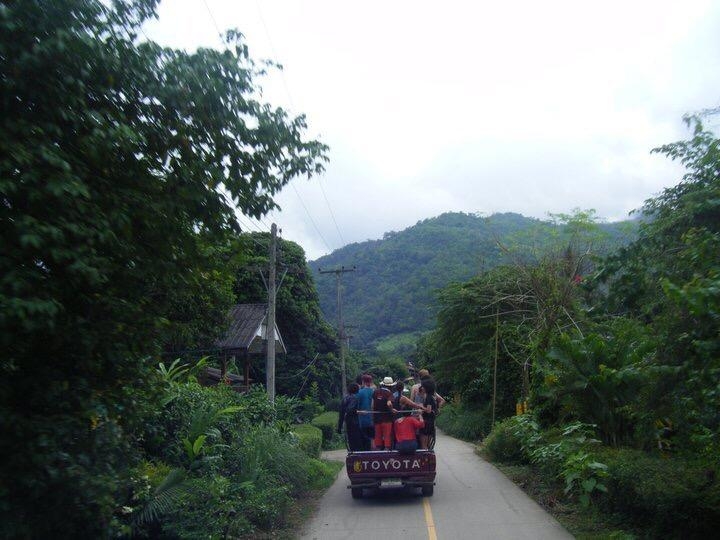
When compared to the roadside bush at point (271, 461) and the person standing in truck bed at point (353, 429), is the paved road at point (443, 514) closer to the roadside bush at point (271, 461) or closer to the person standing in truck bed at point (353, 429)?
the roadside bush at point (271, 461)

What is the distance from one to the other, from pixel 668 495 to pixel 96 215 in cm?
692

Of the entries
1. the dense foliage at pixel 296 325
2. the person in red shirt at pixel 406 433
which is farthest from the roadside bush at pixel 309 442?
the dense foliage at pixel 296 325

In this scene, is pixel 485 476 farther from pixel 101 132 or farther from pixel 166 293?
pixel 101 132

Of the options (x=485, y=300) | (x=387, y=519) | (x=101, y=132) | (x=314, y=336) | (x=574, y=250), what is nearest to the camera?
(x=101, y=132)

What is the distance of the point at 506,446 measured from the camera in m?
16.7

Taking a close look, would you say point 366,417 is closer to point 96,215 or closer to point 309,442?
point 309,442

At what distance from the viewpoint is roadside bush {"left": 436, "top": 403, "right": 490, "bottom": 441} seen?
2586 cm

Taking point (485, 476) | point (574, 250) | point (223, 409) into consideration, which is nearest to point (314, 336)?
point (574, 250)

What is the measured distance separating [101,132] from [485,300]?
19570 mm

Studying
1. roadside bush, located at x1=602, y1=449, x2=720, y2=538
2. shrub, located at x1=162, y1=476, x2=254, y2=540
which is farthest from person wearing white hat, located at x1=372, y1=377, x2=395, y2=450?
roadside bush, located at x1=602, y1=449, x2=720, y2=538

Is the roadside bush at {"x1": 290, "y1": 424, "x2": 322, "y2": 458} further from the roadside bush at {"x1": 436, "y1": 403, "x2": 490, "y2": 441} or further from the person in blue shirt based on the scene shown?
the roadside bush at {"x1": 436, "y1": 403, "x2": 490, "y2": 441}

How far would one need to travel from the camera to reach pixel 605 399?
11.9m

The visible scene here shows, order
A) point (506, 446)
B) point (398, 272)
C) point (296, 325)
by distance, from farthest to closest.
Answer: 1. point (398, 272)
2. point (296, 325)
3. point (506, 446)

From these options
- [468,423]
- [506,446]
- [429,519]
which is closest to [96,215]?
[429,519]
